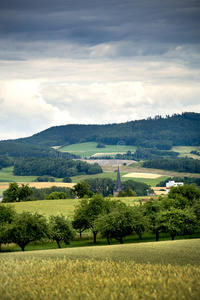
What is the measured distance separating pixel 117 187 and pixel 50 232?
13662cm

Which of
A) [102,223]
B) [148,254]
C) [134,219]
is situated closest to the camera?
[148,254]

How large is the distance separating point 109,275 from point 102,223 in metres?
34.0

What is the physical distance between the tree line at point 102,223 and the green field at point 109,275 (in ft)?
69.8

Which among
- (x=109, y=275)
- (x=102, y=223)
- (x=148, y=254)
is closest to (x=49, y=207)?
(x=102, y=223)

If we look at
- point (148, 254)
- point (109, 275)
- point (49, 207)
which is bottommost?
point (49, 207)

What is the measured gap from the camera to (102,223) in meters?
59.5

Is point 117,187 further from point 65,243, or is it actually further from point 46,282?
point 46,282

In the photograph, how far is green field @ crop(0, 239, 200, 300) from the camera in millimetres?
21609

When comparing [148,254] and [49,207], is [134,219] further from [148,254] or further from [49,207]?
[49,207]

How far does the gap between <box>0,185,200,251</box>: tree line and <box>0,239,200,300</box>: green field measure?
69.8ft

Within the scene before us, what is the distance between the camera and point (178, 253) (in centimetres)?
3278

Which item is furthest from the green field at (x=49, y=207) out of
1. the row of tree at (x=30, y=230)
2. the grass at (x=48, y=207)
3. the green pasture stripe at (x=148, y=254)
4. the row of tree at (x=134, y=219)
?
the green pasture stripe at (x=148, y=254)

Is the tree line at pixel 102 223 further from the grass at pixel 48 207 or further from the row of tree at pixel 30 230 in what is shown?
the grass at pixel 48 207

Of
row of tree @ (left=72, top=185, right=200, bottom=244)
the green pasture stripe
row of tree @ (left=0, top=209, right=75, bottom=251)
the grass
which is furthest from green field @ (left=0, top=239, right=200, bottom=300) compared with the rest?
the grass
